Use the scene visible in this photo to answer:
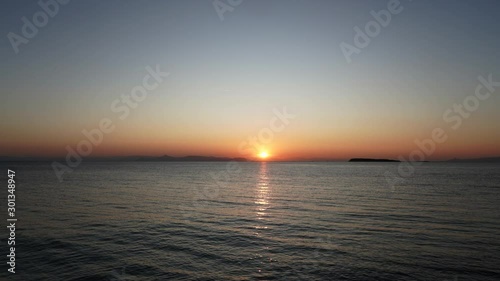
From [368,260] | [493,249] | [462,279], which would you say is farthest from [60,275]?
[493,249]

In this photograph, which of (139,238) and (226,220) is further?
(226,220)

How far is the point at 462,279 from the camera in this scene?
16.3 m

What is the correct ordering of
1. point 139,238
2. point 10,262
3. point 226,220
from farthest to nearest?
1. point 226,220
2. point 139,238
3. point 10,262

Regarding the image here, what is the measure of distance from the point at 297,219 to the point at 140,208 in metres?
20.6

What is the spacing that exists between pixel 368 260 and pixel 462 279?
4.81 m

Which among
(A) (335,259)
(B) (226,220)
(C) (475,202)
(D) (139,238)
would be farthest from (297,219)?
(C) (475,202)

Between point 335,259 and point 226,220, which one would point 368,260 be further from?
point 226,220

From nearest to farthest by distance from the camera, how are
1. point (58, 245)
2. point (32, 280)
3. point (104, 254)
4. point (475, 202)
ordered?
point (32, 280) → point (104, 254) → point (58, 245) → point (475, 202)

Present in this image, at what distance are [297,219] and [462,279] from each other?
17831mm

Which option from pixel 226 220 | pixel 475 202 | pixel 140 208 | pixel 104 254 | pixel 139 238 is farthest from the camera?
pixel 475 202

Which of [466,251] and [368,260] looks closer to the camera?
[368,260]

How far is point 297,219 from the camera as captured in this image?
3297 centimetres

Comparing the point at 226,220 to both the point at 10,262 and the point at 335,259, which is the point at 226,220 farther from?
the point at 10,262

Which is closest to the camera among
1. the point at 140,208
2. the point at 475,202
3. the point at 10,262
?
the point at 10,262
